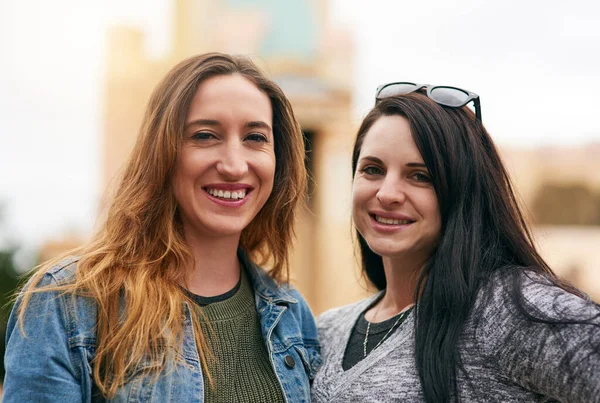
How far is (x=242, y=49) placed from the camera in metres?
10.3

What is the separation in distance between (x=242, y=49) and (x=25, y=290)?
831cm

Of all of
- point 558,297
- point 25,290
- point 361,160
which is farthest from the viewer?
point 361,160

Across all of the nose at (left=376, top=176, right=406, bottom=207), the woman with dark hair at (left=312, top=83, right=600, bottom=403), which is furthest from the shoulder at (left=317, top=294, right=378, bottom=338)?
the nose at (left=376, top=176, right=406, bottom=207)

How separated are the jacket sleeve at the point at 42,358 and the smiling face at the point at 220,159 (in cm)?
57

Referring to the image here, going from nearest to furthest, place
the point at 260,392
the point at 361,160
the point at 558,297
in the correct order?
the point at 558,297
the point at 260,392
the point at 361,160

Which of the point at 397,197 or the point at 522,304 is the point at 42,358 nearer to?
the point at 397,197

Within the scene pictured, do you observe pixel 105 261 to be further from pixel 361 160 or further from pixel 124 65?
pixel 124 65

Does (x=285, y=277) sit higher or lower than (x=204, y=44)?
lower

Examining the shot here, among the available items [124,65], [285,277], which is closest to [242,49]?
[124,65]

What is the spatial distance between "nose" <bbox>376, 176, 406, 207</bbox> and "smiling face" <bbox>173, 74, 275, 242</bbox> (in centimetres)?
44

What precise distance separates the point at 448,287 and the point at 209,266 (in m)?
0.88

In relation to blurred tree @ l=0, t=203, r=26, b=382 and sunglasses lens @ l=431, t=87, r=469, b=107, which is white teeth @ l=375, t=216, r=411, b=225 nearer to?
sunglasses lens @ l=431, t=87, r=469, b=107

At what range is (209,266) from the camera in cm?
274

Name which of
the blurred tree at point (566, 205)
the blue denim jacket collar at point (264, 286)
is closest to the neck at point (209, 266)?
the blue denim jacket collar at point (264, 286)
